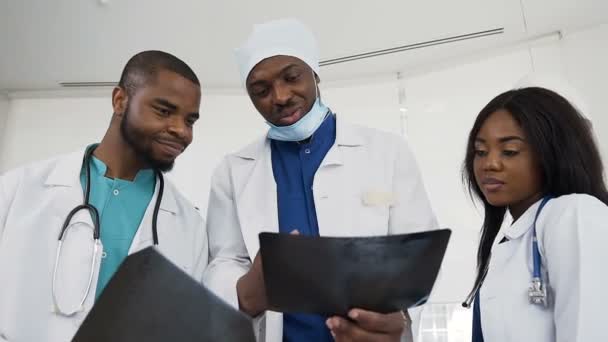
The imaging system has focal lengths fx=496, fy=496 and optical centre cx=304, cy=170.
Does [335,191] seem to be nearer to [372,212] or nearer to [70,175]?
[372,212]

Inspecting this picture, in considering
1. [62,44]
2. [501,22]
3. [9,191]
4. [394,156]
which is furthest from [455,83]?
[9,191]

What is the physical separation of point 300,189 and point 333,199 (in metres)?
0.10

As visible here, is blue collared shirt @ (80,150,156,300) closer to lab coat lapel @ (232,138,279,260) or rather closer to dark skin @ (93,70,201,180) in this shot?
dark skin @ (93,70,201,180)

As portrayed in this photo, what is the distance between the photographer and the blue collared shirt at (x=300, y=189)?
1.18m

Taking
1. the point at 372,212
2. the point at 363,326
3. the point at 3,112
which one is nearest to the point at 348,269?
the point at 363,326

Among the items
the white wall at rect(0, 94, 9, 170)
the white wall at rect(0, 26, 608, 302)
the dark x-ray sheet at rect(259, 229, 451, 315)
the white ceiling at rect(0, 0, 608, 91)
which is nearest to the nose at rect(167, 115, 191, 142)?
the dark x-ray sheet at rect(259, 229, 451, 315)

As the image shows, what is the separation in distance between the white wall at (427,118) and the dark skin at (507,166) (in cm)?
198

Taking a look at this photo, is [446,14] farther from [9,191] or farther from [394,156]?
[9,191]

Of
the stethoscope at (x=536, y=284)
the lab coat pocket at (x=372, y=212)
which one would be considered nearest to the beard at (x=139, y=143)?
the lab coat pocket at (x=372, y=212)

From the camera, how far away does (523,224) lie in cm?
127

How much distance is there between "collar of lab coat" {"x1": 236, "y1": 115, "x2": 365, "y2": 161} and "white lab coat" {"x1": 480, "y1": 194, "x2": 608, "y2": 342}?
19.1 inches

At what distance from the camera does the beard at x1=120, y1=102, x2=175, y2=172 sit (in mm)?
1367

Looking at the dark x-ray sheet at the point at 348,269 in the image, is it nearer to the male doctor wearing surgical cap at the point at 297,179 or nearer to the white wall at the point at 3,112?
the male doctor wearing surgical cap at the point at 297,179

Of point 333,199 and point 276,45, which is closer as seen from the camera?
point 333,199
